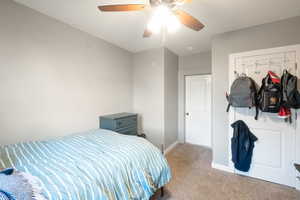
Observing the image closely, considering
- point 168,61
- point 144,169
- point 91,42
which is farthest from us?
point 168,61

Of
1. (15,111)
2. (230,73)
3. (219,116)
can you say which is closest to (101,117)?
(15,111)

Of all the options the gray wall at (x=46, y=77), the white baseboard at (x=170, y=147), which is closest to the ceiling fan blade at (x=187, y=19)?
the gray wall at (x=46, y=77)

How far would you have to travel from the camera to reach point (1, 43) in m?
1.57

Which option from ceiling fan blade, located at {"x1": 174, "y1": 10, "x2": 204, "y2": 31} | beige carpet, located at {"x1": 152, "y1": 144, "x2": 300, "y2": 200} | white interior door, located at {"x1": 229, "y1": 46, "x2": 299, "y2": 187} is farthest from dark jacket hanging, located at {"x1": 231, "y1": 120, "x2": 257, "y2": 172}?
ceiling fan blade, located at {"x1": 174, "y1": 10, "x2": 204, "y2": 31}

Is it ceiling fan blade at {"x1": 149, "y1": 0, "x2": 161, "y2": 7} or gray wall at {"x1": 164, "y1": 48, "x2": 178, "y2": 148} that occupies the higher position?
ceiling fan blade at {"x1": 149, "y1": 0, "x2": 161, "y2": 7}

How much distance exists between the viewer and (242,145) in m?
2.21

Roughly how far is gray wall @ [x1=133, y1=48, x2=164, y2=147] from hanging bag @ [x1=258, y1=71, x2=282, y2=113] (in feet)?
5.77

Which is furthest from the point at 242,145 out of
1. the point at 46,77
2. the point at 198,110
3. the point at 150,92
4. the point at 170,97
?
the point at 46,77

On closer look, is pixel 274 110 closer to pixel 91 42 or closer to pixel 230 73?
pixel 230 73

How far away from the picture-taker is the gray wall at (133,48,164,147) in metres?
3.13

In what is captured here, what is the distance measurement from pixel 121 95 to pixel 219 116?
2082mm

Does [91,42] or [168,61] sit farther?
[168,61]

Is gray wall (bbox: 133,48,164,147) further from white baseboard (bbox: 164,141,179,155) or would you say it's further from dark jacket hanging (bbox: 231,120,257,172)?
dark jacket hanging (bbox: 231,120,257,172)

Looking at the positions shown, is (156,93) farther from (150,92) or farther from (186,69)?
(186,69)
